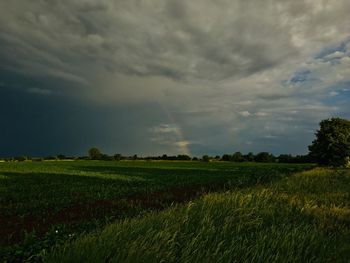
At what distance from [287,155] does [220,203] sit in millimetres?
90382

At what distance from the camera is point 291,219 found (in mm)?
10117

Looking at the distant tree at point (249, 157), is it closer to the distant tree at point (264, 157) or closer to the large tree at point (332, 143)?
the distant tree at point (264, 157)

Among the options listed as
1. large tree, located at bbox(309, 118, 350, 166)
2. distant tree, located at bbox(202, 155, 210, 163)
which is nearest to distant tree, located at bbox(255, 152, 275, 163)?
distant tree, located at bbox(202, 155, 210, 163)

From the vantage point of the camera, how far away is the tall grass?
6094 millimetres

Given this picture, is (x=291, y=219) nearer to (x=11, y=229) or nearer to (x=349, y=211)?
(x=349, y=211)

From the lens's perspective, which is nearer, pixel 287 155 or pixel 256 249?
pixel 256 249

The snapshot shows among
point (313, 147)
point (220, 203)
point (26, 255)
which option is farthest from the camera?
point (313, 147)

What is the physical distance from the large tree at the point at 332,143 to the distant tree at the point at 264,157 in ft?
140

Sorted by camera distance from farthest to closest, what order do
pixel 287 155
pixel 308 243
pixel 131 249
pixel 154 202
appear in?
pixel 287 155 < pixel 154 202 < pixel 308 243 < pixel 131 249

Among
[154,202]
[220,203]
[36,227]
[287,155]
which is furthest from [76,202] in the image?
[287,155]

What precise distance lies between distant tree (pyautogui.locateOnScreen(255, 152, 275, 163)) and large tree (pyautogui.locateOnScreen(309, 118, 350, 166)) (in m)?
42.6

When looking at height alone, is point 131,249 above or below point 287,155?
below

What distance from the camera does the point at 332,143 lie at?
5262 cm

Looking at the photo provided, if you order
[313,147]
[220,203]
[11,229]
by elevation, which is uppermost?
[313,147]
